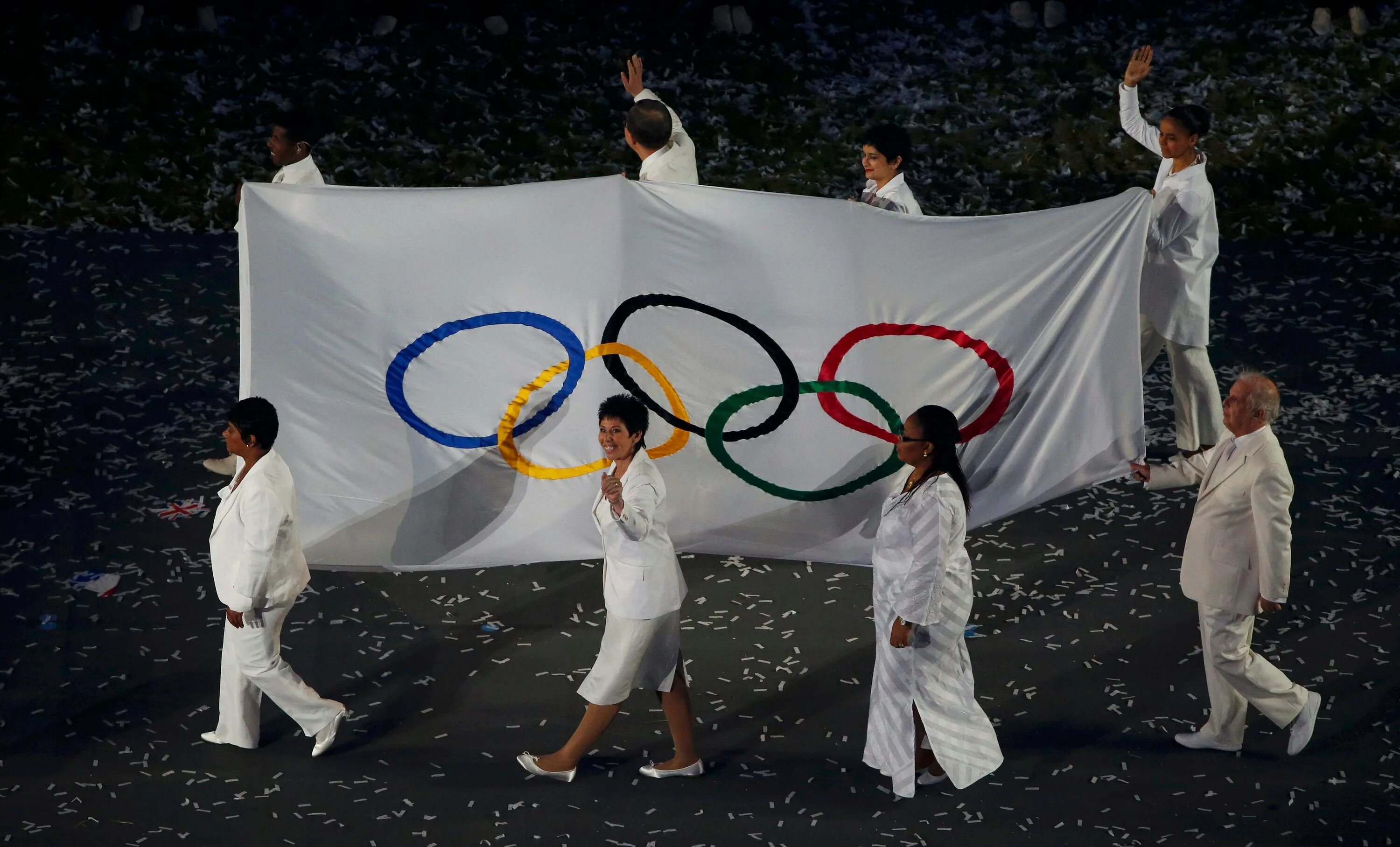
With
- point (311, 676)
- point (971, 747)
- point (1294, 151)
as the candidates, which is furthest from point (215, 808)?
point (1294, 151)

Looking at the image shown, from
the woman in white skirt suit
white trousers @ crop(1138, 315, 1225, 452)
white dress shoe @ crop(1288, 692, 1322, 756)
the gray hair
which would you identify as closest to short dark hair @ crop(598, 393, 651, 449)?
the woman in white skirt suit

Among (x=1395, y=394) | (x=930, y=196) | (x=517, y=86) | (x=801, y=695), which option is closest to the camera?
(x=801, y=695)

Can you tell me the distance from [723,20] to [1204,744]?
9.28 meters

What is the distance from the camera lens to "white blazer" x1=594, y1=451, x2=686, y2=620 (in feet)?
17.4

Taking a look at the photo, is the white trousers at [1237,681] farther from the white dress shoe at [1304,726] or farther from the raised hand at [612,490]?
the raised hand at [612,490]

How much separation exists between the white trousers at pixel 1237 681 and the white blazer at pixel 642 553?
194 centimetres

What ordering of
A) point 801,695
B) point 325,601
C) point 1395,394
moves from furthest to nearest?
1. point 1395,394
2. point 325,601
3. point 801,695

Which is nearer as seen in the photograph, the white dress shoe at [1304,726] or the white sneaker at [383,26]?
the white dress shoe at [1304,726]

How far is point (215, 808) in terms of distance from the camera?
532 centimetres

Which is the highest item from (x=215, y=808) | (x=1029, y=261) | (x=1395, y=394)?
(x=1029, y=261)

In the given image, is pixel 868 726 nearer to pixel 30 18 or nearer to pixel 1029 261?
pixel 1029 261

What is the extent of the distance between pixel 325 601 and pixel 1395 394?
19.6 feet

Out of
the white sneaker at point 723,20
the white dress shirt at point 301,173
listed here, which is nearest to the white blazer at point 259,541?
the white dress shirt at point 301,173

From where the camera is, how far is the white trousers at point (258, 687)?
555cm
